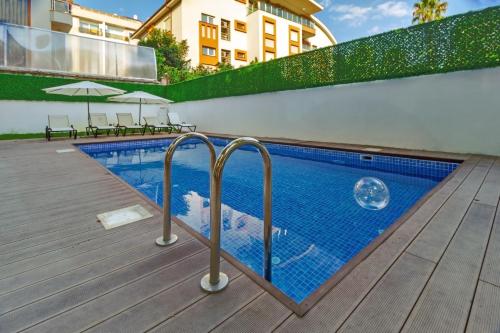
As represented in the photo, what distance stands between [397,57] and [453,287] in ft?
25.1

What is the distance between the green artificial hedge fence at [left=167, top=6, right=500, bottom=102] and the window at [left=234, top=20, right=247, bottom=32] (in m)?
21.4

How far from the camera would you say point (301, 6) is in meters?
34.7

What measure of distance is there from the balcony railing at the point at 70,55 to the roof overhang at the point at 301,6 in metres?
23.1

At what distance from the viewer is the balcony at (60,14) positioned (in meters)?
19.4

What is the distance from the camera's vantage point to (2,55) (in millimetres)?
13156

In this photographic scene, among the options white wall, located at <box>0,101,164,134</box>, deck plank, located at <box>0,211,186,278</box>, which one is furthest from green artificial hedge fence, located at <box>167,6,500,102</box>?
white wall, located at <box>0,101,164,134</box>

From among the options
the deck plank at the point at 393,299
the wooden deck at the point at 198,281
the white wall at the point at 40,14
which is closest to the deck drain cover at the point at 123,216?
the wooden deck at the point at 198,281

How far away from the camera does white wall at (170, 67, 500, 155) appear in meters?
5.95

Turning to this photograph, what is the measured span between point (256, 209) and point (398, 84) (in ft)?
20.0

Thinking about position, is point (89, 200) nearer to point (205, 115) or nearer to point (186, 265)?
point (186, 265)

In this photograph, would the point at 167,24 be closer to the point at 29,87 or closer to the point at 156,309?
the point at 29,87

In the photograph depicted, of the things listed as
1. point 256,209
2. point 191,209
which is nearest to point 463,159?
point 256,209

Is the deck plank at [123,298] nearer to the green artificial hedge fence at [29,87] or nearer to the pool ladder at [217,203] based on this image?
the pool ladder at [217,203]

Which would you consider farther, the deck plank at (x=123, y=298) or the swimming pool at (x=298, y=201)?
the swimming pool at (x=298, y=201)
